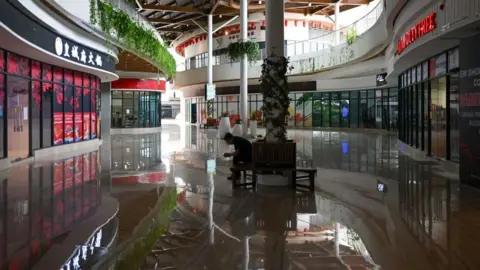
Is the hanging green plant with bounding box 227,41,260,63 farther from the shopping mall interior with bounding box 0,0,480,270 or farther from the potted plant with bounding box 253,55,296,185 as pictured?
the potted plant with bounding box 253,55,296,185

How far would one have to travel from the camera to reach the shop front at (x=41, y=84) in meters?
12.8

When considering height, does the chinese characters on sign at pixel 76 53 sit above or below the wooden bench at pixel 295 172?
above

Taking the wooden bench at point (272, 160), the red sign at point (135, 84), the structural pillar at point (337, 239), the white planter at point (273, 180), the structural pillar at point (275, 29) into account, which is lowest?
the structural pillar at point (337, 239)

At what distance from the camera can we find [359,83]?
3838 centimetres

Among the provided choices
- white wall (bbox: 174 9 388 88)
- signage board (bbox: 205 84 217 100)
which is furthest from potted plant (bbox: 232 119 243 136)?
signage board (bbox: 205 84 217 100)

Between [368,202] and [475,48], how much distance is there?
14.7ft

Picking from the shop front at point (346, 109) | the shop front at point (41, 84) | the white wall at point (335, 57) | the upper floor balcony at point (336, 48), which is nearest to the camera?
the shop front at point (41, 84)

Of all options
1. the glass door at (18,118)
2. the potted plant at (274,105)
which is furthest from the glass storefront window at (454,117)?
the glass door at (18,118)

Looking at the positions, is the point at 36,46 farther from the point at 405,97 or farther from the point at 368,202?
the point at 405,97

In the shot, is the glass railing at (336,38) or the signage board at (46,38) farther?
the glass railing at (336,38)

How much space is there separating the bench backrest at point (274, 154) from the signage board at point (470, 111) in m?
3.95

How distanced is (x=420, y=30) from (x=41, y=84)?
1274 cm

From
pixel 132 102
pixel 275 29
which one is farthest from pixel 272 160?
pixel 132 102

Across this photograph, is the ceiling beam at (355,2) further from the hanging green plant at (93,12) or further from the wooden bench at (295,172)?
the wooden bench at (295,172)
